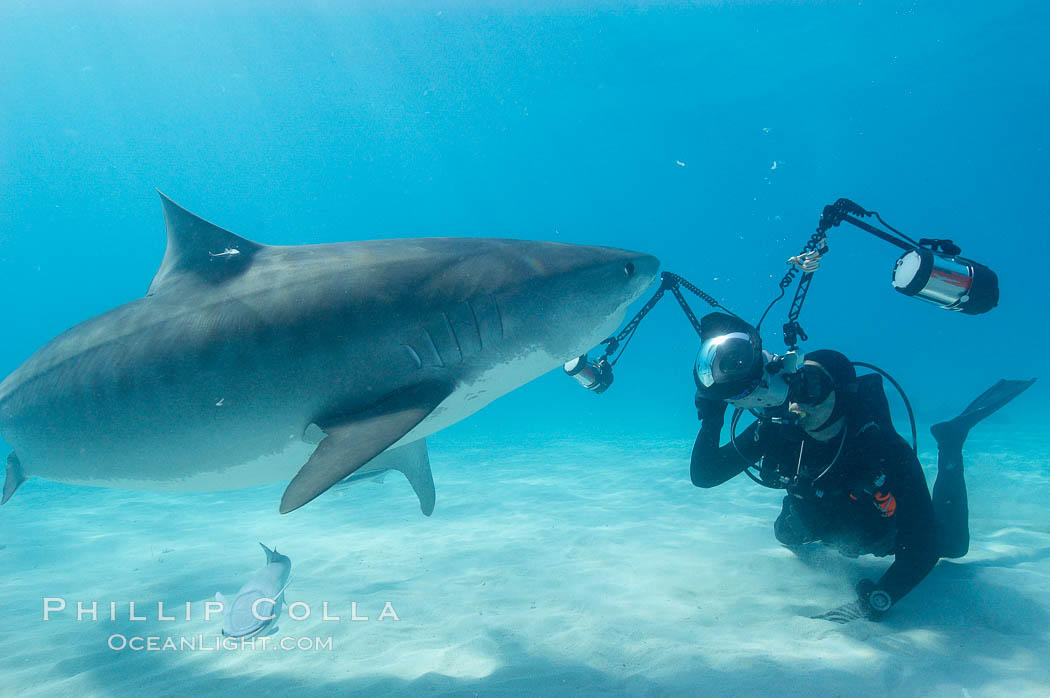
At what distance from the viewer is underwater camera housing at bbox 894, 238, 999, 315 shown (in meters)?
3.65

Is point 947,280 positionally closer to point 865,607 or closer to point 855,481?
point 855,481

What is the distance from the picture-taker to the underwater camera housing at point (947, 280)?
3.65 metres

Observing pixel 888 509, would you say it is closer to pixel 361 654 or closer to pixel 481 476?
pixel 361 654

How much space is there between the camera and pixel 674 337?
86.2 metres

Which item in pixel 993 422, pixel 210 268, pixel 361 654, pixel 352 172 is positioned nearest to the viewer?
pixel 210 268

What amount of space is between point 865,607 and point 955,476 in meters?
3.01

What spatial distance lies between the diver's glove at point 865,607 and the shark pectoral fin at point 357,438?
321 cm

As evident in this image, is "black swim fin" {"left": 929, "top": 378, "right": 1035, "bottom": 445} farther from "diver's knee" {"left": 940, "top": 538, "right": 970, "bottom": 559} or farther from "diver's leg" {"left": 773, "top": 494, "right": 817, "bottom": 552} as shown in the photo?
"diver's leg" {"left": 773, "top": 494, "right": 817, "bottom": 552}

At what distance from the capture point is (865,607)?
3.49 metres

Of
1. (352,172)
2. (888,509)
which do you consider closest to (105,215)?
(352,172)

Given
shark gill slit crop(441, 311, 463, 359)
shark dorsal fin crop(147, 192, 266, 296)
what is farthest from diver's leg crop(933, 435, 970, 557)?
shark dorsal fin crop(147, 192, 266, 296)

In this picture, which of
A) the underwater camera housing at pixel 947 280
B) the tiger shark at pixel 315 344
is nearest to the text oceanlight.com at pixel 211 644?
the tiger shark at pixel 315 344

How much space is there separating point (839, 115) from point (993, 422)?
142 feet

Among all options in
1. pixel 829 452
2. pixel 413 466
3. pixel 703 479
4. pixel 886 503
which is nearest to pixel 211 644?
pixel 413 466
